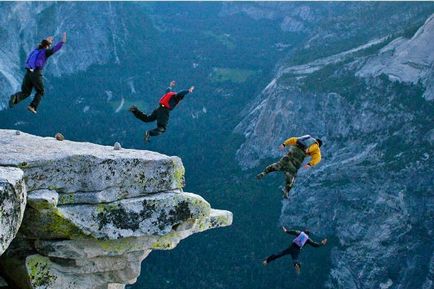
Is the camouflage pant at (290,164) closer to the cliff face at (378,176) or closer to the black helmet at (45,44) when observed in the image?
the black helmet at (45,44)

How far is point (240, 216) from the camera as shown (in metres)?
191

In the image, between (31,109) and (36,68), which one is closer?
(36,68)

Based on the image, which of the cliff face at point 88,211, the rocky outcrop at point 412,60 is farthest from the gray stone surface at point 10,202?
the rocky outcrop at point 412,60

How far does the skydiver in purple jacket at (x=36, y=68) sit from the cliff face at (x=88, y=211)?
5.36m

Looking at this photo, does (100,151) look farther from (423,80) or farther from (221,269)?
(423,80)

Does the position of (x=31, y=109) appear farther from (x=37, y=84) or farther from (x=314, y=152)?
(x=314, y=152)

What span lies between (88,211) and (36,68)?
33.2 ft

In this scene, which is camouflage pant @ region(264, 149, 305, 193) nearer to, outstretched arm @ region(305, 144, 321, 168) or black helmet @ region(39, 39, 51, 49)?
outstretched arm @ region(305, 144, 321, 168)

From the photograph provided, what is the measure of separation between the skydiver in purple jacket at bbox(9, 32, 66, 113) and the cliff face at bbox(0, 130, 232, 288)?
5360mm

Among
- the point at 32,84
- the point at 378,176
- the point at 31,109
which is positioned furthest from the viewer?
the point at 378,176

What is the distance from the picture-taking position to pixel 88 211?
2191cm

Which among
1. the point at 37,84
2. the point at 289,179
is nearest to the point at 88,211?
the point at 37,84

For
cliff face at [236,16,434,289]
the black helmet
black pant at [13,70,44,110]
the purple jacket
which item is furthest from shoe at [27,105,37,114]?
cliff face at [236,16,434,289]

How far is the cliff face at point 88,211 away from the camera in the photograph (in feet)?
69.3
